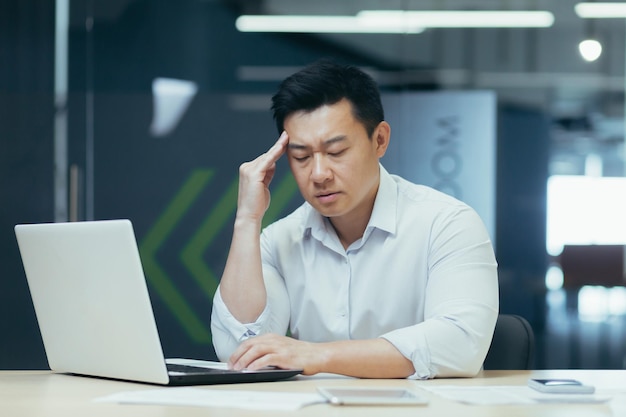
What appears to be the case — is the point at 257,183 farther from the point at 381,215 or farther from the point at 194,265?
the point at 194,265

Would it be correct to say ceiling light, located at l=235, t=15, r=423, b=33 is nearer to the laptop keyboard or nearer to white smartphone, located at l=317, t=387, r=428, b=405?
the laptop keyboard

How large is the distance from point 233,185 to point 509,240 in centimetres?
131

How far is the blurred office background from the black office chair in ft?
6.88

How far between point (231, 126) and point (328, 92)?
220 centimetres

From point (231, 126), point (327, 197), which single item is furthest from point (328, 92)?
point (231, 126)

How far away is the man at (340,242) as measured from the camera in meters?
2.34

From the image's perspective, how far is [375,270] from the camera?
2.46m

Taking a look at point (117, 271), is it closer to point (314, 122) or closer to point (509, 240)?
point (314, 122)

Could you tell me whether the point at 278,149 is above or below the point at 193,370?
above

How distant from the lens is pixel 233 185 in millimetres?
4570

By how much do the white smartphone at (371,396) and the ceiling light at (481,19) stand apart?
3023mm

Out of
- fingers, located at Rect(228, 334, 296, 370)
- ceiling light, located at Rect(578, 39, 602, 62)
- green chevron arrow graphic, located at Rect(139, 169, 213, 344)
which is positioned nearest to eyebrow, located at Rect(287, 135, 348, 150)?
fingers, located at Rect(228, 334, 296, 370)

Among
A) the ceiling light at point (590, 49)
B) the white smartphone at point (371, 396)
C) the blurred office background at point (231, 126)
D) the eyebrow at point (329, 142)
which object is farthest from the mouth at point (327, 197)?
the ceiling light at point (590, 49)

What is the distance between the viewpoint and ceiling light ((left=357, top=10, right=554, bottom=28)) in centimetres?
447
